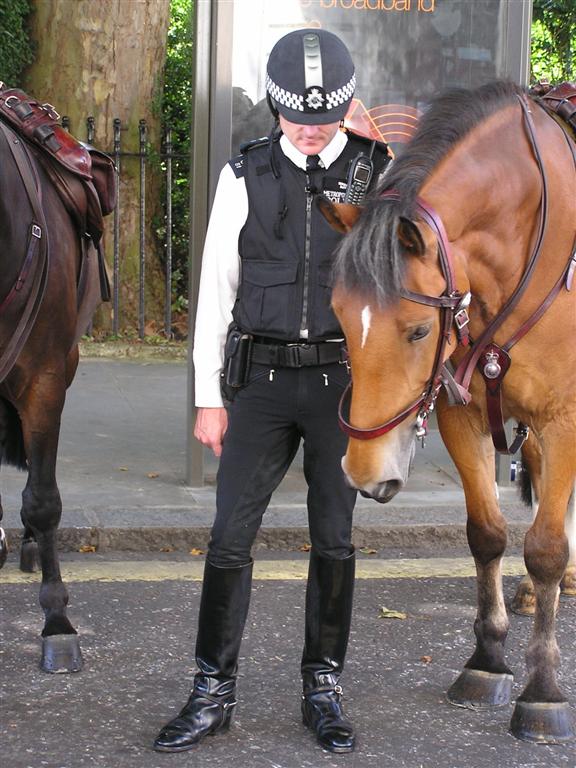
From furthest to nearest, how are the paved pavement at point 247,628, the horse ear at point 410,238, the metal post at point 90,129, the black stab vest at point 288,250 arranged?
the metal post at point 90,129 → the paved pavement at point 247,628 → the black stab vest at point 288,250 → the horse ear at point 410,238

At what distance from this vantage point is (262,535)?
625 cm

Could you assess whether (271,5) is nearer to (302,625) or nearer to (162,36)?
(302,625)

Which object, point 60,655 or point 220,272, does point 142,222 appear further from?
point 220,272

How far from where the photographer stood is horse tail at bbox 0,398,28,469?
5.73m

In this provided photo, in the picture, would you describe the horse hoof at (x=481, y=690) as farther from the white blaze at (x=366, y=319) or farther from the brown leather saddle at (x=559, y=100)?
the brown leather saddle at (x=559, y=100)

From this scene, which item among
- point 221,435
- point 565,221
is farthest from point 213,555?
point 565,221

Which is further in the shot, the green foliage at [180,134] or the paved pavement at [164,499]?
the green foliage at [180,134]

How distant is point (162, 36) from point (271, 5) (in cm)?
523

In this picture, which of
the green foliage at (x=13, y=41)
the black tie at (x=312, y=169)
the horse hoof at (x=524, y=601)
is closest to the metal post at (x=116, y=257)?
the green foliage at (x=13, y=41)

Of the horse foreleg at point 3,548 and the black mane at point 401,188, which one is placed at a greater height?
the black mane at point 401,188

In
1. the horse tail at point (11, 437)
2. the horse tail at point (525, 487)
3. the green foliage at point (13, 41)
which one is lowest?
the horse tail at point (525, 487)

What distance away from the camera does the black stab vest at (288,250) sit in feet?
12.5

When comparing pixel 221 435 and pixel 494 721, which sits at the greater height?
pixel 221 435

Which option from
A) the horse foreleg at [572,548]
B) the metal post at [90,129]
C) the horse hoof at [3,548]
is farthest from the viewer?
the metal post at [90,129]
